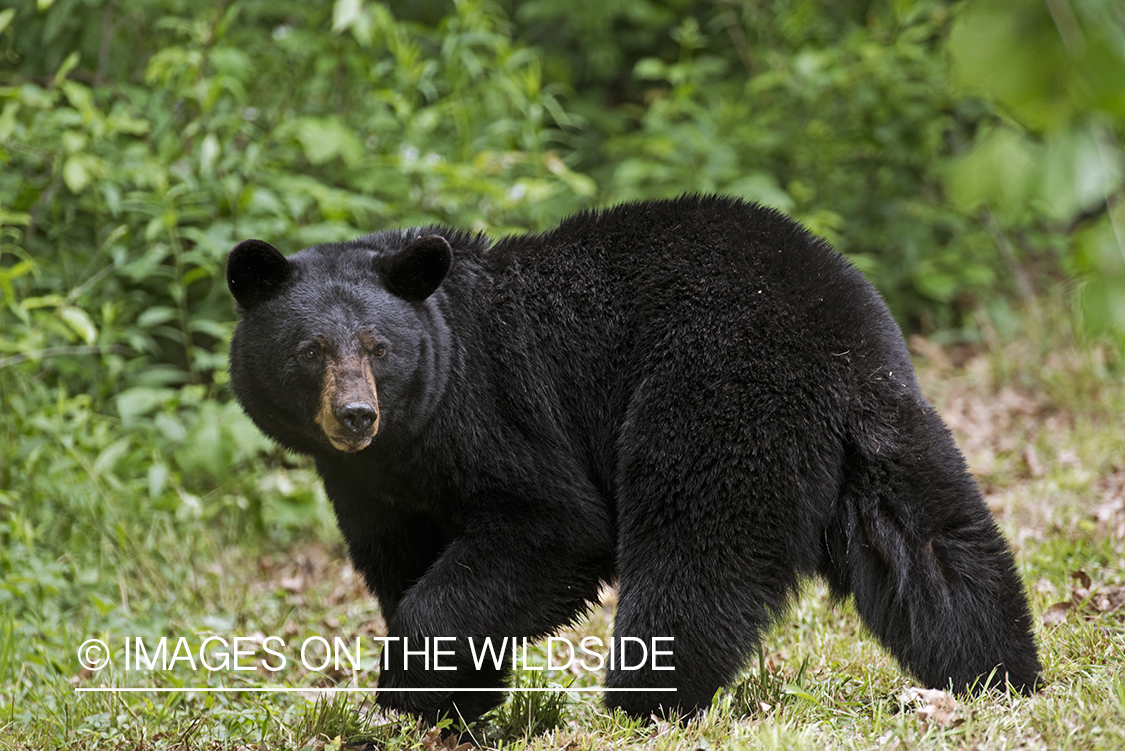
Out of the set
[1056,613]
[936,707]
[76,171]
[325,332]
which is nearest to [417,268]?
[325,332]

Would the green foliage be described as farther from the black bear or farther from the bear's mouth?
the bear's mouth

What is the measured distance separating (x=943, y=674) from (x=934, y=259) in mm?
5577

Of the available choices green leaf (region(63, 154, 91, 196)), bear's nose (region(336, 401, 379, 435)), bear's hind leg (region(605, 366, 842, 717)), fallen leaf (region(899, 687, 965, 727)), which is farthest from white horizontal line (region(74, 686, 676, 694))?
green leaf (region(63, 154, 91, 196))

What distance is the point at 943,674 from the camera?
292 centimetres

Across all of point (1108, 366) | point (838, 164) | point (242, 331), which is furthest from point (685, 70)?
point (242, 331)

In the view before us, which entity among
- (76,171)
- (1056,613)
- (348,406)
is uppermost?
(76,171)

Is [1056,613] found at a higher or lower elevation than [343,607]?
higher

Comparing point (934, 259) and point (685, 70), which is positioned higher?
point (685, 70)

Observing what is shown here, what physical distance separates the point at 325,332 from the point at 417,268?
0.39 m

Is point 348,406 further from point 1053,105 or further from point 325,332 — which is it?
point 1053,105

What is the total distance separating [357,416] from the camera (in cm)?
299

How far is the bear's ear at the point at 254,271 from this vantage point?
10.7 ft

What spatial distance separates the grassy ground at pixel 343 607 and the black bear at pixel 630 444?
23 cm

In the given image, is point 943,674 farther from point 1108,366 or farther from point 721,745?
point 1108,366
